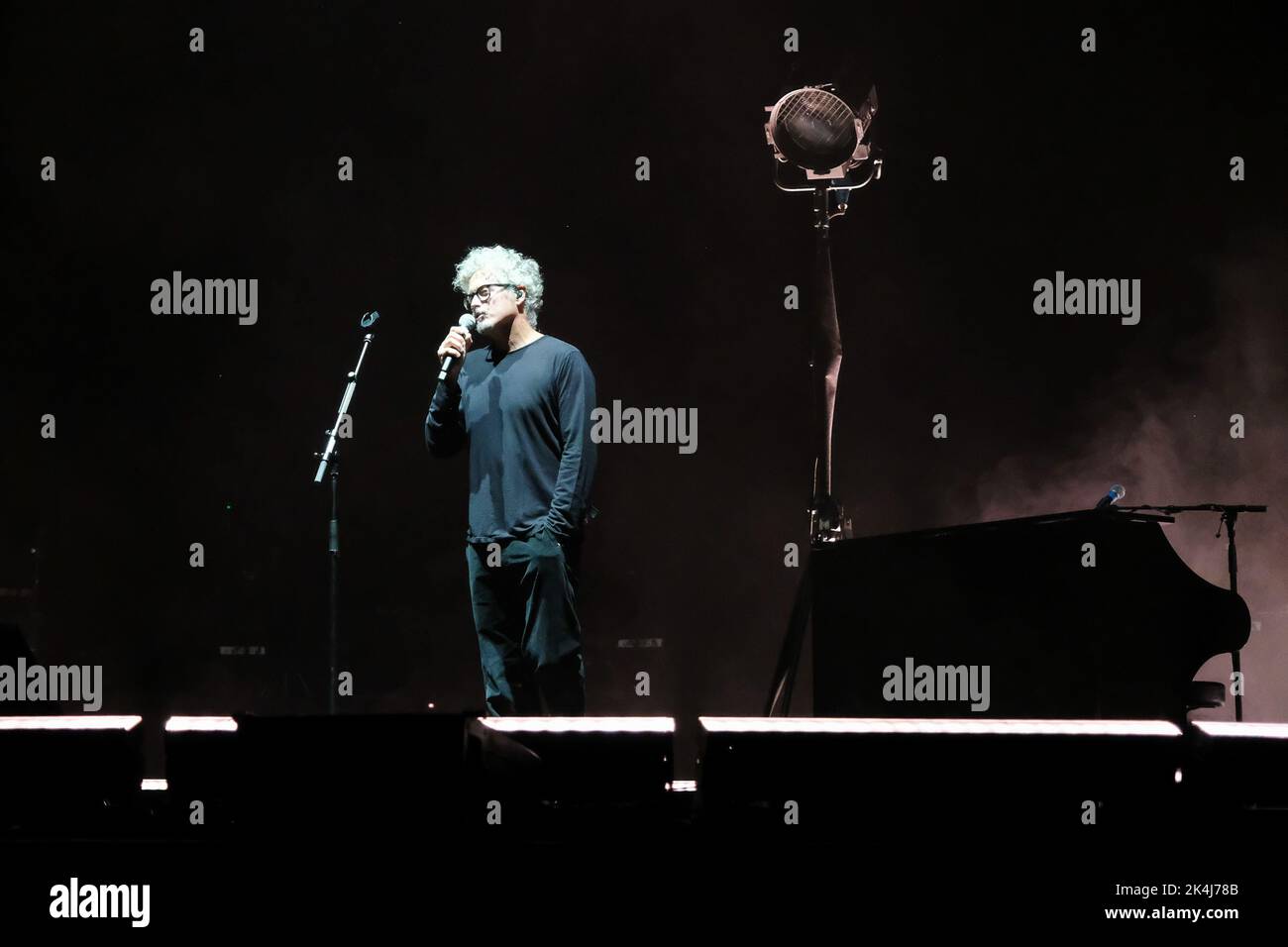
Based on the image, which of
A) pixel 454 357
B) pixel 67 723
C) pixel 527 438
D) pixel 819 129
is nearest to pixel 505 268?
pixel 454 357

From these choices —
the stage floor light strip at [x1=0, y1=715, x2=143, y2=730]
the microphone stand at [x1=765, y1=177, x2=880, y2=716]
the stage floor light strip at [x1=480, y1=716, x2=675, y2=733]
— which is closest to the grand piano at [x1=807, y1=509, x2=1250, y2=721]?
the microphone stand at [x1=765, y1=177, x2=880, y2=716]

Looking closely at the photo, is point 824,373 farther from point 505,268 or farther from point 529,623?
point 529,623

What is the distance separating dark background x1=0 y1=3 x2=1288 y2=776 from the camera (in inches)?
214

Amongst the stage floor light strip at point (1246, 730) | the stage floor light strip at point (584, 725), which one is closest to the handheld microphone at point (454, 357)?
the stage floor light strip at point (584, 725)

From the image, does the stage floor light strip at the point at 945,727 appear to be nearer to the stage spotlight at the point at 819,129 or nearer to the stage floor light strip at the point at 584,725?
the stage floor light strip at the point at 584,725

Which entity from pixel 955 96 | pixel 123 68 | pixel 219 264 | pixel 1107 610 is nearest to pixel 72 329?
pixel 219 264

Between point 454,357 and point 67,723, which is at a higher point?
point 454,357

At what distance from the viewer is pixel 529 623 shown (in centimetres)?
329

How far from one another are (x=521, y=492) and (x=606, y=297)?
2415mm

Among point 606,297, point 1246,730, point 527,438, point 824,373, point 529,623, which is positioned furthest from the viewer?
point 606,297

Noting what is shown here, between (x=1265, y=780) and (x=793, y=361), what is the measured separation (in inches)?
145

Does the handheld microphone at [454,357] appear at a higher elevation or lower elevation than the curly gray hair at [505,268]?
lower

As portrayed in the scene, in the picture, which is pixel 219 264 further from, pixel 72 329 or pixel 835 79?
pixel 835 79

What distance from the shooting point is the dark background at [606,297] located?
5438 mm
